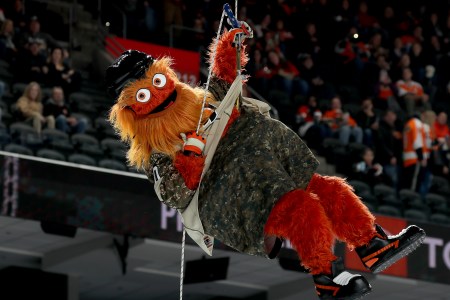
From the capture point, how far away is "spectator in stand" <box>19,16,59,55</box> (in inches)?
506

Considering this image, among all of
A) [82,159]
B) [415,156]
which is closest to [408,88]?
[415,156]

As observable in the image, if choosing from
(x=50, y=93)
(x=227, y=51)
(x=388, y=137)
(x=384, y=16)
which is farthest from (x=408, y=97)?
(x=227, y=51)

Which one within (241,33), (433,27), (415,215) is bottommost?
(415,215)

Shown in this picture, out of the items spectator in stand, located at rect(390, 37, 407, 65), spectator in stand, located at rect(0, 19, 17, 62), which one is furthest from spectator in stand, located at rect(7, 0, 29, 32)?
spectator in stand, located at rect(390, 37, 407, 65)

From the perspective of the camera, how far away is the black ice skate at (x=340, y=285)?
5.68 meters

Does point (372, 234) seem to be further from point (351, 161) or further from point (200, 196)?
point (351, 161)

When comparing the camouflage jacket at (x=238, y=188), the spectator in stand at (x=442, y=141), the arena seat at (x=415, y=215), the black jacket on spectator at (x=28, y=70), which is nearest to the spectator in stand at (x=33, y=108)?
the black jacket on spectator at (x=28, y=70)

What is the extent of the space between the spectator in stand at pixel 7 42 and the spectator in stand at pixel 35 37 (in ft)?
0.42

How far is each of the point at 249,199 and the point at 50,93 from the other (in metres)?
6.43

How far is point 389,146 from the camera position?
558 inches

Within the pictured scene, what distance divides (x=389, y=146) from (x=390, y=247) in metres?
8.25

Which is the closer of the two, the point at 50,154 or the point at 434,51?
the point at 50,154

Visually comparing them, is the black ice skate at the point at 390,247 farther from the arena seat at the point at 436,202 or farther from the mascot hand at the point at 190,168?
the arena seat at the point at 436,202

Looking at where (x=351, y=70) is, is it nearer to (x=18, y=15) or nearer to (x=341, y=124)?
(x=341, y=124)
